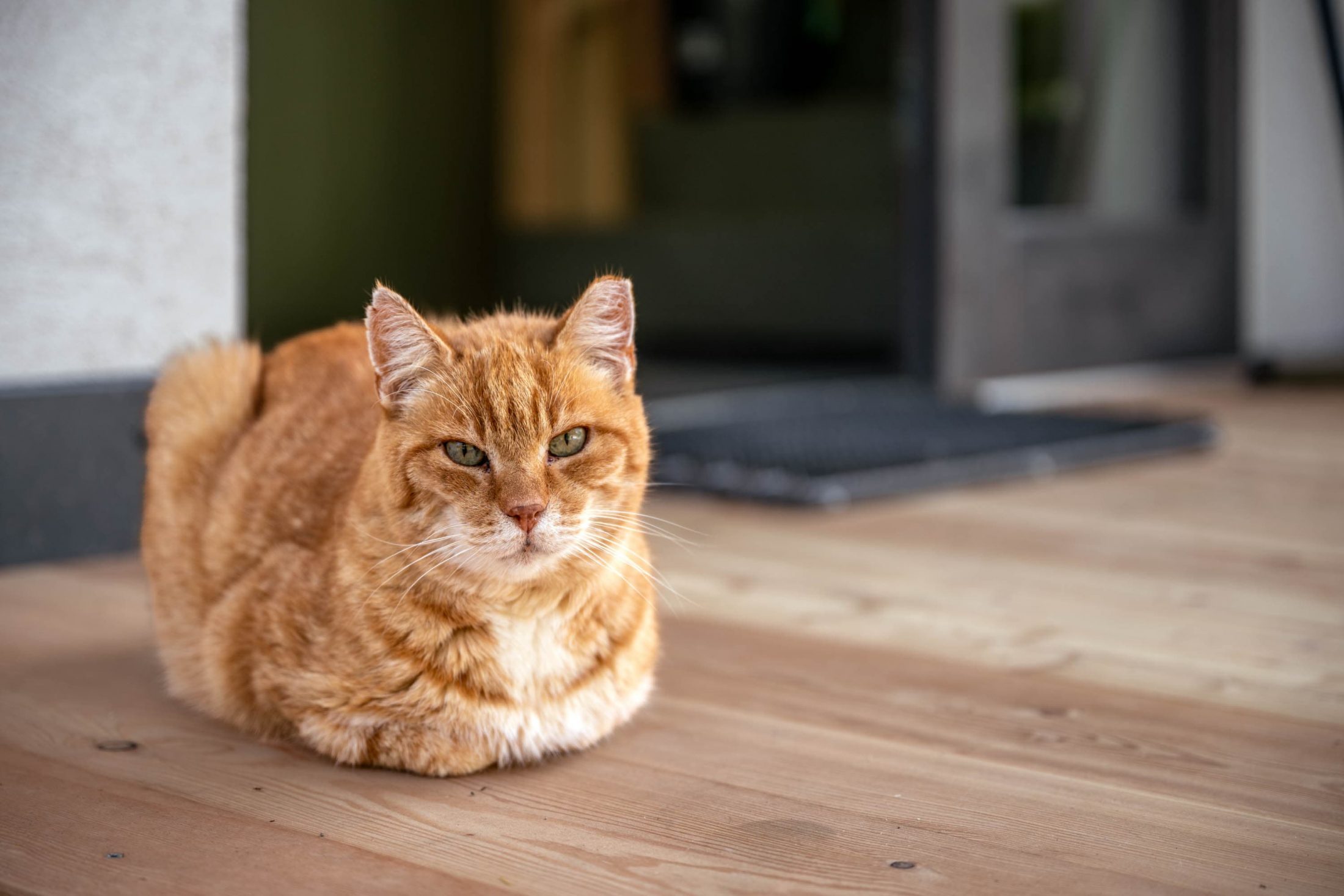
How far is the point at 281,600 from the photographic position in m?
1.23

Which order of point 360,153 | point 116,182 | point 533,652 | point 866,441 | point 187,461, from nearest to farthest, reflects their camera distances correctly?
point 533,652, point 187,461, point 116,182, point 866,441, point 360,153

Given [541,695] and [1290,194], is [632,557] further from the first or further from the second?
[1290,194]

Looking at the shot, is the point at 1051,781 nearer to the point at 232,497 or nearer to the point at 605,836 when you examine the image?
the point at 605,836

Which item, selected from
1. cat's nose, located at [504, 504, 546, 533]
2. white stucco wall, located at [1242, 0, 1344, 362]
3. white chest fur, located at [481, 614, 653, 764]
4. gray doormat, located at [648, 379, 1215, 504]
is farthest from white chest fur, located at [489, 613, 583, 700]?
white stucco wall, located at [1242, 0, 1344, 362]

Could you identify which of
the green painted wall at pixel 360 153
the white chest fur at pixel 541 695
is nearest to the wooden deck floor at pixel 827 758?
the white chest fur at pixel 541 695

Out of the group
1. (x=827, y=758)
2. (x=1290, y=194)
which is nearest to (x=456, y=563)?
(x=827, y=758)

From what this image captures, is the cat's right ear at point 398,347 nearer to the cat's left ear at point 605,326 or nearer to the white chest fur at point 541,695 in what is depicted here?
the cat's left ear at point 605,326

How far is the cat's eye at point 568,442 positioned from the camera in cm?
114

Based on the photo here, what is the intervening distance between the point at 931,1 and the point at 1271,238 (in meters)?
1.73

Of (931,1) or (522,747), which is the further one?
(931,1)

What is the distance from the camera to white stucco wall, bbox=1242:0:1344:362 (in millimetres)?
4367

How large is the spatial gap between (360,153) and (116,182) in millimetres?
2434

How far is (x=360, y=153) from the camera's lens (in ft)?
14.3

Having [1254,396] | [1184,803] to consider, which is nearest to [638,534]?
[1184,803]
